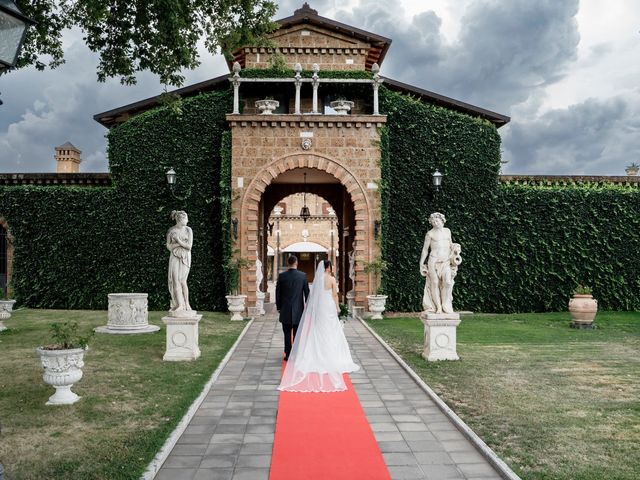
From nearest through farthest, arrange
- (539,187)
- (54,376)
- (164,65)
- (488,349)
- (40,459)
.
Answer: (40,459) → (54,376) → (164,65) → (488,349) → (539,187)

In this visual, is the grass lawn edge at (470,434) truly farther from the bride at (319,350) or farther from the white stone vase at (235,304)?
the white stone vase at (235,304)

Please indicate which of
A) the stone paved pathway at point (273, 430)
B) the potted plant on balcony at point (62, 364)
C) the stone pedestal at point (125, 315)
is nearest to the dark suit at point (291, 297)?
the stone paved pathway at point (273, 430)

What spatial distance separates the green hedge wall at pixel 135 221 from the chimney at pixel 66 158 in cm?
1374

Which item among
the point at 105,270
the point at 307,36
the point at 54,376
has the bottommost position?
the point at 54,376

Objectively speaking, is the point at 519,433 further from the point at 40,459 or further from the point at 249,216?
the point at 249,216

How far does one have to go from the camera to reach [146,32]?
405 inches

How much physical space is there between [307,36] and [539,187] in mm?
9657

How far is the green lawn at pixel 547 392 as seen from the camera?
5.62 metres

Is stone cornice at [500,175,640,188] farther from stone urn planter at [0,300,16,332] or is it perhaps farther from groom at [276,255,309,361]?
stone urn planter at [0,300,16,332]

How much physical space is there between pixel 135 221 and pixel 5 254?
16.7 feet

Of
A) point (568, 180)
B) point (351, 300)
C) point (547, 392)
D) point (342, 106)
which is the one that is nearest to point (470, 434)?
point (547, 392)

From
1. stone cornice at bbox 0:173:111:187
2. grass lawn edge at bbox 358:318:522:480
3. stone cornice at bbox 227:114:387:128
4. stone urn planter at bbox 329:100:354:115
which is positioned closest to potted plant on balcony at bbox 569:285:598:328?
grass lawn edge at bbox 358:318:522:480

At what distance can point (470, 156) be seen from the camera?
1894cm

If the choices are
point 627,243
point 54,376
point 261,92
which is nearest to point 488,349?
point 54,376
